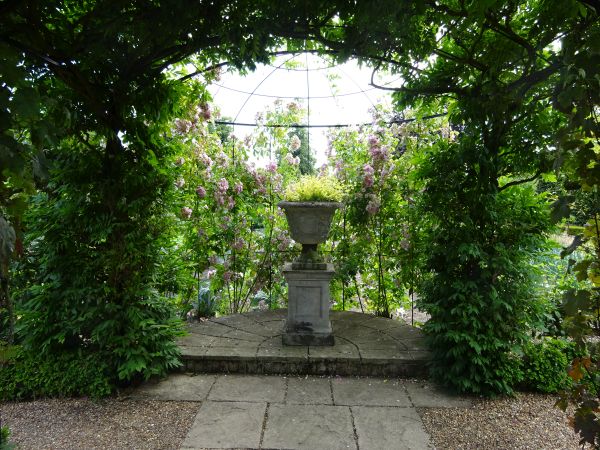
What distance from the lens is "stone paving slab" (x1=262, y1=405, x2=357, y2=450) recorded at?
8.32 ft

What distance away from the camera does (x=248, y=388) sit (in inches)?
128

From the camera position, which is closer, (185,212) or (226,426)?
(226,426)

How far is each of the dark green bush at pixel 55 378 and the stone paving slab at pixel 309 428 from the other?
49.6 inches

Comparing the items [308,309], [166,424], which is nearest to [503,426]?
[308,309]

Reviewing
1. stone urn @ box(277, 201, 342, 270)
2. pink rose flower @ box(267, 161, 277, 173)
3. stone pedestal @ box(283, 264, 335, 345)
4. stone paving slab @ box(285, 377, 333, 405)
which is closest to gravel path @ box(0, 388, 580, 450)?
stone paving slab @ box(285, 377, 333, 405)

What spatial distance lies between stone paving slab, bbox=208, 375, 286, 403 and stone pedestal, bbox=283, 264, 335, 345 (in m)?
0.48

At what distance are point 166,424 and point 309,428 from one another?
3.01 ft

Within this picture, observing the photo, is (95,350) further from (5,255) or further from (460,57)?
(460,57)

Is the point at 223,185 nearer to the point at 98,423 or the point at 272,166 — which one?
the point at 272,166

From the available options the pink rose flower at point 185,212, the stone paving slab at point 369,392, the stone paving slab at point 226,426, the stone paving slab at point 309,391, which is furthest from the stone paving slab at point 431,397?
the pink rose flower at point 185,212

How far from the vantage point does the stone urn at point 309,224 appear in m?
3.65

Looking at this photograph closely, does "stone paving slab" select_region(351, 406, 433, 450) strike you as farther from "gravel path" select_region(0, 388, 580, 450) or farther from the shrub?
the shrub

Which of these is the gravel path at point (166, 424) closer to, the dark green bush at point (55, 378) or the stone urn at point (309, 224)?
the dark green bush at point (55, 378)

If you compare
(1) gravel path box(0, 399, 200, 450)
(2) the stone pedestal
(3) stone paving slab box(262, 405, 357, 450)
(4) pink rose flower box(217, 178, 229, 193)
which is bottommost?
(1) gravel path box(0, 399, 200, 450)
